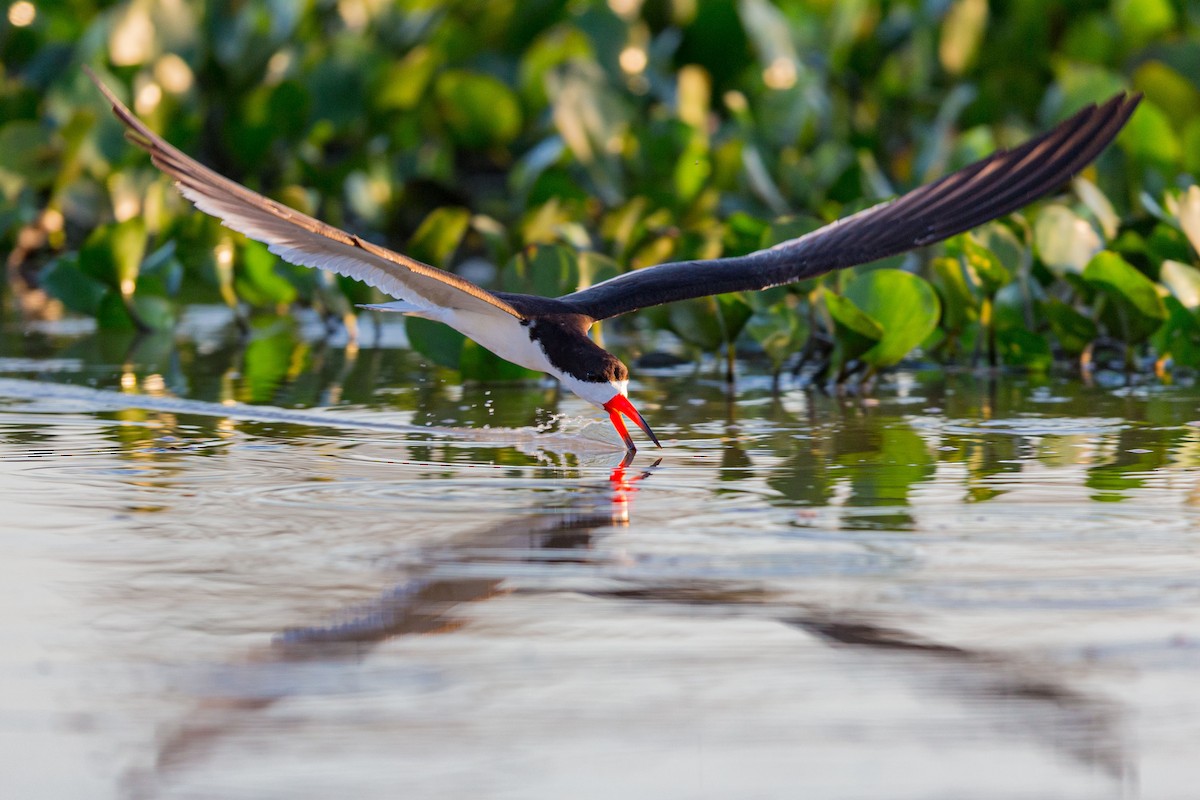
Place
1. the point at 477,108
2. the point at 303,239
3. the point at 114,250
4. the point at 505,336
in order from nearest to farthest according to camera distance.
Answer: the point at 303,239, the point at 505,336, the point at 114,250, the point at 477,108

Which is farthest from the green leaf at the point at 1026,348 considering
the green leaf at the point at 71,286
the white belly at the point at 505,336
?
the green leaf at the point at 71,286

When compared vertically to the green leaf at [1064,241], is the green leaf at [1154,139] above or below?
above

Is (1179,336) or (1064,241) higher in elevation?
(1064,241)

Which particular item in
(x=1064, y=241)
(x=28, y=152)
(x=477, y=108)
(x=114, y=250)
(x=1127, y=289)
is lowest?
(x=1127, y=289)

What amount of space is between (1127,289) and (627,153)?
14.0 ft

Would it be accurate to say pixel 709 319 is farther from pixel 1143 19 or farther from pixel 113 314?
pixel 1143 19

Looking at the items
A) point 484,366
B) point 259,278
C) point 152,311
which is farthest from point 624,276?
point 152,311

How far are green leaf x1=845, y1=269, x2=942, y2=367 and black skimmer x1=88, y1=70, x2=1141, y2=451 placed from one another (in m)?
0.27

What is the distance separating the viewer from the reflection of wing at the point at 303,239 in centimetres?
569

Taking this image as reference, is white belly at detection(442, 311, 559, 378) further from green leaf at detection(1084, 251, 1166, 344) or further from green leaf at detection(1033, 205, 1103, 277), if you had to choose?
green leaf at detection(1033, 205, 1103, 277)

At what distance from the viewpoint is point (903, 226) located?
7359 mm

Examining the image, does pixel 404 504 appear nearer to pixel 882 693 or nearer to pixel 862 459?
pixel 862 459

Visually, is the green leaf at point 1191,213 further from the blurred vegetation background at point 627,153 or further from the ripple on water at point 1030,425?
the ripple on water at point 1030,425

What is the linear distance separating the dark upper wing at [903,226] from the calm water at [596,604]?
52cm
